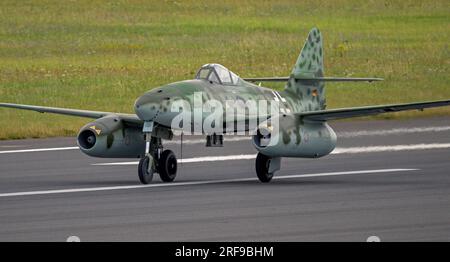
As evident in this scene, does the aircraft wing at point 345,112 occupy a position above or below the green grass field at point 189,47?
below

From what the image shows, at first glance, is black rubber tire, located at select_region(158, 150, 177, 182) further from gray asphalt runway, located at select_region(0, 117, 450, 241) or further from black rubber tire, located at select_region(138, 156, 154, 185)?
black rubber tire, located at select_region(138, 156, 154, 185)

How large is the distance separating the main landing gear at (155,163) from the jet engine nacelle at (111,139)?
78 cm

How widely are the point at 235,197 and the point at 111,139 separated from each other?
3.59m

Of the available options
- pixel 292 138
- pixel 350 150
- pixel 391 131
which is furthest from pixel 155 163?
pixel 391 131

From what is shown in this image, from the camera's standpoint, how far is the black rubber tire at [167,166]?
83.2 feet

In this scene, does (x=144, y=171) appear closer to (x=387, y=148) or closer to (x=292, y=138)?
(x=292, y=138)

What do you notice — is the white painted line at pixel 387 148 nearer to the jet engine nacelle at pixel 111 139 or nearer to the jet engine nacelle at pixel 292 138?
the jet engine nacelle at pixel 292 138

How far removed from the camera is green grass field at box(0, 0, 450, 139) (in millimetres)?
43406

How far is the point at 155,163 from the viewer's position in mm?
25422

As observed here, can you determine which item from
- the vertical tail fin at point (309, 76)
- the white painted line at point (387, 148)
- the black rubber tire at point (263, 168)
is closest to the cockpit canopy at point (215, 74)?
the black rubber tire at point (263, 168)

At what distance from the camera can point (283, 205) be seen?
2194 cm

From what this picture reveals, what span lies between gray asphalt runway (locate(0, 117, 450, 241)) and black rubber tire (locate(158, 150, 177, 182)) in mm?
239

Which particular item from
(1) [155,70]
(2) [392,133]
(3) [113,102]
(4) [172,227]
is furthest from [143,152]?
(1) [155,70]

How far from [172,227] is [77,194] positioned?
4.57m
